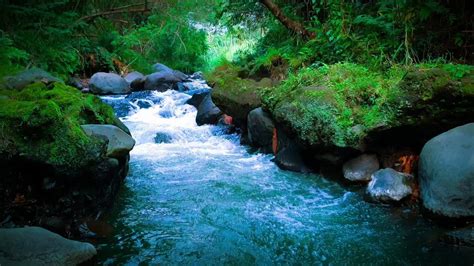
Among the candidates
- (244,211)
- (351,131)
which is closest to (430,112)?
(351,131)

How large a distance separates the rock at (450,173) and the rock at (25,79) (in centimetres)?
534

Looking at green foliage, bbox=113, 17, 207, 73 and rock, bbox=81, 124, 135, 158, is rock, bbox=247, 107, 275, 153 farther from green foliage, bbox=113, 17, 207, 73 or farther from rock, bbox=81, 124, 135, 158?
green foliage, bbox=113, 17, 207, 73

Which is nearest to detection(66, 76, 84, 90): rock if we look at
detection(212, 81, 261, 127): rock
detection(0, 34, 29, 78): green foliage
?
detection(212, 81, 261, 127): rock

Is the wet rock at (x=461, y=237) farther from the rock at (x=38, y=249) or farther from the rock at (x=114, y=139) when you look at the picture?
the rock at (x=114, y=139)

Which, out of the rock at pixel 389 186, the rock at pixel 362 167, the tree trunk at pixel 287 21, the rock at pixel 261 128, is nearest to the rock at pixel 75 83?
the tree trunk at pixel 287 21

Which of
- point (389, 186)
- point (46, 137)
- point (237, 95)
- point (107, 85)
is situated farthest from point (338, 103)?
point (107, 85)

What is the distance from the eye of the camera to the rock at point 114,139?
500 centimetres

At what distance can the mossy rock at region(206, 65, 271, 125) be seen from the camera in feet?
26.8

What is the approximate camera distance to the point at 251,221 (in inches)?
189

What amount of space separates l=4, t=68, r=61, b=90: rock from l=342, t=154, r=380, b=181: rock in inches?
182

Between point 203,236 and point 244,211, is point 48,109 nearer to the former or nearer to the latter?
point 203,236

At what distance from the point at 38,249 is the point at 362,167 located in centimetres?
423

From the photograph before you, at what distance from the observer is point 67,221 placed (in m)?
4.40

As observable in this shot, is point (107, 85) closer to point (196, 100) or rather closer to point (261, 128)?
point (196, 100)
